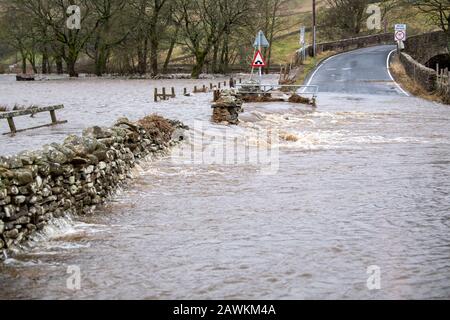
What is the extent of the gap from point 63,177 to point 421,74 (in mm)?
34039

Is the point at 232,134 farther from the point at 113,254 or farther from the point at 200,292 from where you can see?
the point at 200,292

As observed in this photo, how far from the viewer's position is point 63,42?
68.2m

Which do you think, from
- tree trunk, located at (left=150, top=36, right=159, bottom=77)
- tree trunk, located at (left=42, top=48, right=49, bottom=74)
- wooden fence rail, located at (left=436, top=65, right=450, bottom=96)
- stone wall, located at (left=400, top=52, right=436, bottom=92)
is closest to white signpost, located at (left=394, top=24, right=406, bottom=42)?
stone wall, located at (left=400, top=52, right=436, bottom=92)

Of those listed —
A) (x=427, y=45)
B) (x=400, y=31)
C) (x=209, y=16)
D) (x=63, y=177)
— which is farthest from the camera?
(x=209, y=16)

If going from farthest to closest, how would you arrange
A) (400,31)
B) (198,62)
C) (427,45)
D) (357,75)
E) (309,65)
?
(198,62), (427,45), (309,65), (400,31), (357,75)

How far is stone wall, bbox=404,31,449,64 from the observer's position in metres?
57.2

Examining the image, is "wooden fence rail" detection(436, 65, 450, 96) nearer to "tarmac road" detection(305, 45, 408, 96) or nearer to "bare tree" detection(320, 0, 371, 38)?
"tarmac road" detection(305, 45, 408, 96)

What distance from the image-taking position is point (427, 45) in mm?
58125

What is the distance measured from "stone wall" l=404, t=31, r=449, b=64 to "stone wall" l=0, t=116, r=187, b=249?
47566 millimetres

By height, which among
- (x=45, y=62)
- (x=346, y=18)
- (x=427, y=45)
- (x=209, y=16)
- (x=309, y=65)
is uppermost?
(x=346, y=18)

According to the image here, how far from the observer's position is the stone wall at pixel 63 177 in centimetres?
936

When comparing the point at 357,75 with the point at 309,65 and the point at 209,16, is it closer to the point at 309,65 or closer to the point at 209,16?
the point at 309,65

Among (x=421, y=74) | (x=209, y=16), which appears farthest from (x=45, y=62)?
(x=421, y=74)

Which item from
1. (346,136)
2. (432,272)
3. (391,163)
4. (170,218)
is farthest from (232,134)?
(432,272)
